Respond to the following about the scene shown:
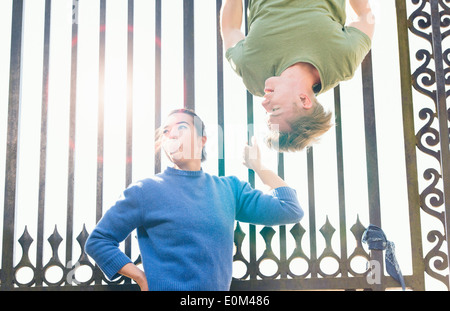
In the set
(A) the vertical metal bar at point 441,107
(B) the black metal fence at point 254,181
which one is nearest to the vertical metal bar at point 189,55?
(B) the black metal fence at point 254,181

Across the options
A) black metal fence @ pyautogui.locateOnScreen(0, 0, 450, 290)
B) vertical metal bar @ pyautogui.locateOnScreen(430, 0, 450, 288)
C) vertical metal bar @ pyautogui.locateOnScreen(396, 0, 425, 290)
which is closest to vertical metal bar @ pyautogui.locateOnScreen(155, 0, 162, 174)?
black metal fence @ pyautogui.locateOnScreen(0, 0, 450, 290)

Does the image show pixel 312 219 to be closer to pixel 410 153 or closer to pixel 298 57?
pixel 410 153

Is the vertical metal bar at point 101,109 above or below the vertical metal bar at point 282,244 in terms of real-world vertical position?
above

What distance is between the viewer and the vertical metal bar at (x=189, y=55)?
2361mm

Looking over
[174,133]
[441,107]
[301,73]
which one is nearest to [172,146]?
[174,133]

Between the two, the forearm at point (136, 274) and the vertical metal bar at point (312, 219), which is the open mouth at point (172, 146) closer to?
the forearm at point (136, 274)

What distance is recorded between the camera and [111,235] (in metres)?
1.90

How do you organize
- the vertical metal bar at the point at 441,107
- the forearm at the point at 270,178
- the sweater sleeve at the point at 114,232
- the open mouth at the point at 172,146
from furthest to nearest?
the vertical metal bar at the point at 441,107 → the forearm at the point at 270,178 → the open mouth at the point at 172,146 → the sweater sleeve at the point at 114,232

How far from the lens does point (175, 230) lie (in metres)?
1.93

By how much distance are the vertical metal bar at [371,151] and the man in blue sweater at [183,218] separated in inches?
19.1
